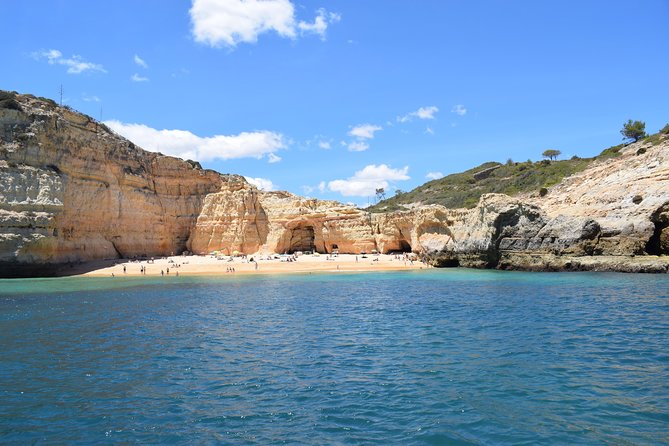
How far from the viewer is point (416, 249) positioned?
45.8m

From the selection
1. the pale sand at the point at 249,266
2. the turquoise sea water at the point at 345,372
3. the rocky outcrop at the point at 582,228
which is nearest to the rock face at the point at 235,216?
the rocky outcrop at the point at 582,228

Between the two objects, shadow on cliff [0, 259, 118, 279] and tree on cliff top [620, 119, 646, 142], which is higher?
tree on cliff top [620, 119, 646, 142]

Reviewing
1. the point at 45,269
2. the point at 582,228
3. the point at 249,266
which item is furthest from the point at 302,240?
the point at 582,228

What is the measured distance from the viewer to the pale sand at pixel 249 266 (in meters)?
39.7

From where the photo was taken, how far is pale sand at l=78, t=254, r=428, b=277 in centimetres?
3969

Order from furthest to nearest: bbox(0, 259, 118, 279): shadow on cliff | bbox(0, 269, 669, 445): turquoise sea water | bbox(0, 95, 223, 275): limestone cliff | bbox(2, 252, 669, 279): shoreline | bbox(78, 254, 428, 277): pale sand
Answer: bbox(78, 254, 428, 277): pale sand < bbox(0, 95, 223, 275): limestone cliff < bbox(0, 259, 118, 279): shadow on cliff < bbox(2, 252, 669, 279): shoreline < bbox(0, 269, 669, 445): turquoise sea water

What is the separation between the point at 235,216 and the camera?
51.8 meters

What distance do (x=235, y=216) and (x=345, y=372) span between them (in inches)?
1716

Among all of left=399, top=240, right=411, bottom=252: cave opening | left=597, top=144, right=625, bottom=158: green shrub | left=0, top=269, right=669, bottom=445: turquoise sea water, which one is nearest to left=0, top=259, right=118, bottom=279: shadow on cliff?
left=0, top=269, right=669, bottom=445: turquoise sea water

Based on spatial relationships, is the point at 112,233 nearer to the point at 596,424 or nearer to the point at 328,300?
the point at 328,300

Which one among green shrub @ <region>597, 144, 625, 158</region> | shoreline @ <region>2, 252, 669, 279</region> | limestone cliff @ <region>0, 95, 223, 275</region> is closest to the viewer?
shoreline @ <region>2, 252, 669, 279</region>

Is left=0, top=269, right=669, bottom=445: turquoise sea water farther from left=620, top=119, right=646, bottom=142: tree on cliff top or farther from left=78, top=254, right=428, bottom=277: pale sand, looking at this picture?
left=620, top=119, right=646, bottom=142: tree on cliff top

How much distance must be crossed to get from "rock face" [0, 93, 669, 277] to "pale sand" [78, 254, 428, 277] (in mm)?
2576

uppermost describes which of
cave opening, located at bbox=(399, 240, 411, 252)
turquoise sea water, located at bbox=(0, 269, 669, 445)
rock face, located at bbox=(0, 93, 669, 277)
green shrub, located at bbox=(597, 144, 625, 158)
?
green shrub, located at bbox=(597, 144, 625, 158)
